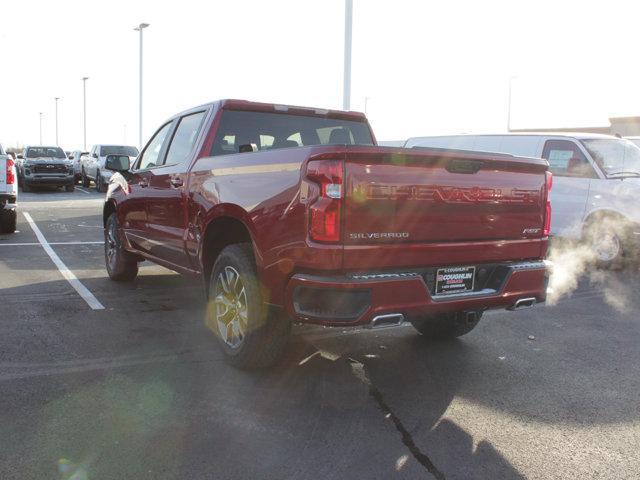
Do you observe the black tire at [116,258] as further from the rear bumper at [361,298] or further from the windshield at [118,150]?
the windshield at [118,150]

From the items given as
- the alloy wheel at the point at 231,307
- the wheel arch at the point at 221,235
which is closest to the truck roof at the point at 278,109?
the wheel arch at the point at 221,235

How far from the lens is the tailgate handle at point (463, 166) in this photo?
3.83m

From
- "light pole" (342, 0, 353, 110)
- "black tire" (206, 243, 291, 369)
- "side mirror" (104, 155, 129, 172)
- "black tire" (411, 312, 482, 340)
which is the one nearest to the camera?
"black tire" (206, 243, 291, 369)

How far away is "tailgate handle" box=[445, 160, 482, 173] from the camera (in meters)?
3.83

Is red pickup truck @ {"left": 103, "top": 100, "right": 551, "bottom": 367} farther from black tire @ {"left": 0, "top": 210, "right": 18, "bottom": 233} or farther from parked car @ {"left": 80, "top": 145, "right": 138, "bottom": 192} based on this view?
parked car @ {"left": 80, "top": 145, "right": 138, "bottom": 192}

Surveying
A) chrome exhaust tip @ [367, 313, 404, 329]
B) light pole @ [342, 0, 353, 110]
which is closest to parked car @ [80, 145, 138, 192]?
light pole @ [342, 0, 353, 110]

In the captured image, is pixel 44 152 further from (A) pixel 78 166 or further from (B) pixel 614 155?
(B) pixel 614 155

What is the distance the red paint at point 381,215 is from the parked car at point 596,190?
5.18 meters

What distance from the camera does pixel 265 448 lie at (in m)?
3.18

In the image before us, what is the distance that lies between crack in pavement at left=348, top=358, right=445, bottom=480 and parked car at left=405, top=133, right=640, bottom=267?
5992mm

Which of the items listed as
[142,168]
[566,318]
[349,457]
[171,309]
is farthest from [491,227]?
[142,168]

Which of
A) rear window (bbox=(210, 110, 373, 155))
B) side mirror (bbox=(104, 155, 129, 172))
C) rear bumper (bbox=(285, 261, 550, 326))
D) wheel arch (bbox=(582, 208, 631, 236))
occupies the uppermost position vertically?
rear window (bbox=(210, 110, 373, 155))

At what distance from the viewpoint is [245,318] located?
14.0 feet

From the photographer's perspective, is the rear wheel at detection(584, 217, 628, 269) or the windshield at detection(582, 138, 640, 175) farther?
the windshield at detection(582, 138, 640, 175)
